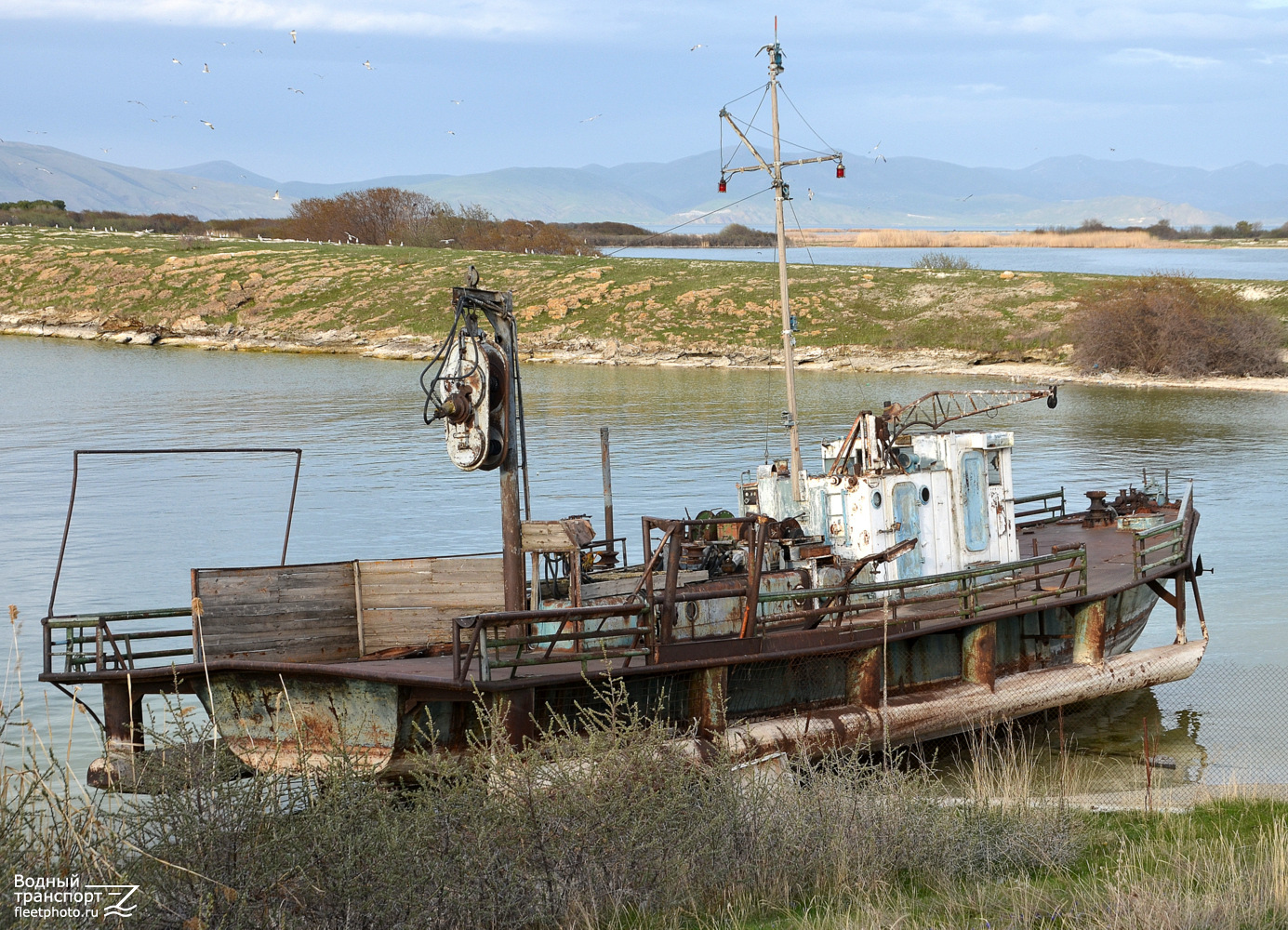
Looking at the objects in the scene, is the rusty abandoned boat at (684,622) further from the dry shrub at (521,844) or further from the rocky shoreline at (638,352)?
the rocky shoreline at (638,352)

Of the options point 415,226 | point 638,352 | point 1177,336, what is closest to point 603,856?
point 1177,336

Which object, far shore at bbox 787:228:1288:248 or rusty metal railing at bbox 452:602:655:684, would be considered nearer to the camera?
rusty metal railing at bbox 452:602:655:684

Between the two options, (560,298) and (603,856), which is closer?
(603,856)

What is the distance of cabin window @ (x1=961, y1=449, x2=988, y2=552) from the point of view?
18.6 meters

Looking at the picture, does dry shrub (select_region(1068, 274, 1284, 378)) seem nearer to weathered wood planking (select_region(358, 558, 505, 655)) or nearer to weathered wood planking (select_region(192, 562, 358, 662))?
weathered wood planking (select_region(358, 558, 505, 655))

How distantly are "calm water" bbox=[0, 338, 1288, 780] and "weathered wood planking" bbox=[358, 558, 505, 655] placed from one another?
4033 millimetres

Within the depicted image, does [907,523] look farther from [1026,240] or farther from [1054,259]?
[1054,259]

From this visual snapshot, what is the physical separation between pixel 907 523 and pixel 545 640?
781cm

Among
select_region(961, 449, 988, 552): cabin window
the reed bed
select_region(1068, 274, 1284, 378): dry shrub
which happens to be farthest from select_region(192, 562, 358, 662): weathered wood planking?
the reed bed

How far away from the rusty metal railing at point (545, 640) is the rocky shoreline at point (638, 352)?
5510 cm

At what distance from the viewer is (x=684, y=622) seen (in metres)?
14.7

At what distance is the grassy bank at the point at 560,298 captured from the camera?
78.6 meters

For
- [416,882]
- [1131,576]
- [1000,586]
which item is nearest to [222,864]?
[416,882]

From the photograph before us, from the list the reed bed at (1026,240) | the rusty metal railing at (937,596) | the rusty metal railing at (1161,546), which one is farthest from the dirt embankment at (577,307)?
the rusty metal railing at (937,596)
